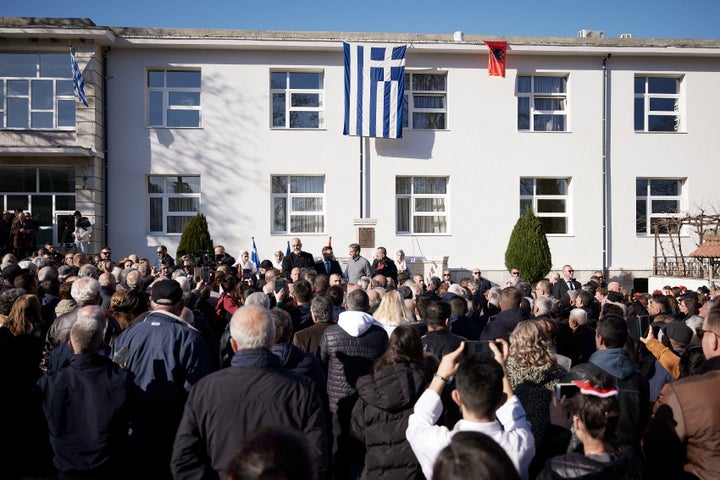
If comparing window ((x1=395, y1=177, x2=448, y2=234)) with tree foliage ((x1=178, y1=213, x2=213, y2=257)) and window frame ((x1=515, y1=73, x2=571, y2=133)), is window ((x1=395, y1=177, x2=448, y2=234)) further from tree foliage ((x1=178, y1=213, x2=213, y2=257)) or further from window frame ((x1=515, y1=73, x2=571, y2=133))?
tree foliage ((x1=178, y1=213, x2=213, y2=257))

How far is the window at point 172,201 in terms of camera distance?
1991 centimetres

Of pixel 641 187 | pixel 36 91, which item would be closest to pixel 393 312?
pixel 36 91

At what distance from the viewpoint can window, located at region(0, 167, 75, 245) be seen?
1944 cm

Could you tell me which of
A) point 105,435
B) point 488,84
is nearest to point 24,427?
point 105,435

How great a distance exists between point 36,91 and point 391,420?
19.6 metres

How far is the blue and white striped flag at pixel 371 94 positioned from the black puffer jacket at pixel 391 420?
53.3 ft

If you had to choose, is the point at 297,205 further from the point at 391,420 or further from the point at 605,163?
the point at 391,420

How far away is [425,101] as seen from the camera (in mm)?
20625

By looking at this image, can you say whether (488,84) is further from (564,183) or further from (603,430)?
(603,430)

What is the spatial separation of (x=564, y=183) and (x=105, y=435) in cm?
1978

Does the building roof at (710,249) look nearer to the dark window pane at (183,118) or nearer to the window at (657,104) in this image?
the window at (657,104)

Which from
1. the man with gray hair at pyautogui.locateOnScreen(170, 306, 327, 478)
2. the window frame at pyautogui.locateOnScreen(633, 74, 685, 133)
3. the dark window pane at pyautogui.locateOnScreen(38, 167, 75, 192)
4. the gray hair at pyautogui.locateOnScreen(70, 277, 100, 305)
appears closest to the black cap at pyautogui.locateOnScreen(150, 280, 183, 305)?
the gray hair at pyautogui.locateOnScreen(70, 277, 100, 305)

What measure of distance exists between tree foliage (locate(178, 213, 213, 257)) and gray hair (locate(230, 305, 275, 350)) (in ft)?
49.2

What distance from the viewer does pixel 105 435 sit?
367 cm
